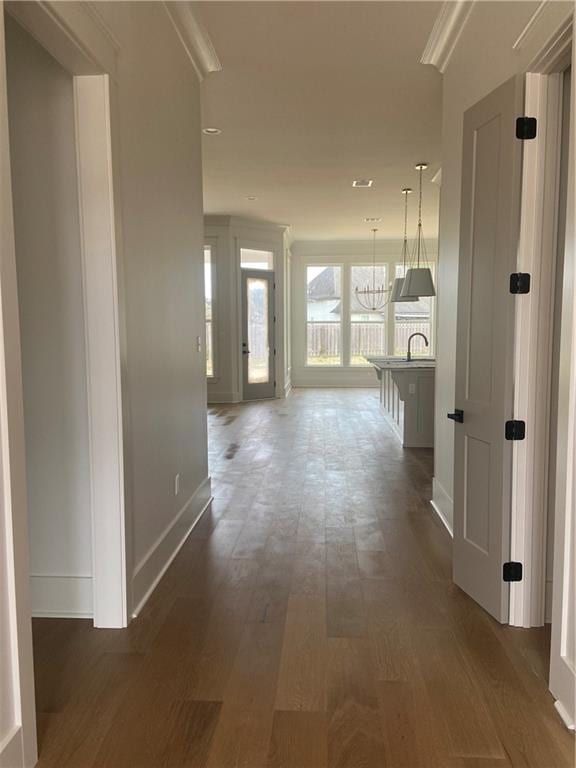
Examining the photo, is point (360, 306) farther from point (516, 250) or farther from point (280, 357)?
point (516, 250)

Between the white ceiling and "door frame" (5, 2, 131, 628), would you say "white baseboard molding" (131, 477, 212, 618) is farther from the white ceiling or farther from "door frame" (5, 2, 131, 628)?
the white ceiling

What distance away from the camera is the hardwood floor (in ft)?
5.89

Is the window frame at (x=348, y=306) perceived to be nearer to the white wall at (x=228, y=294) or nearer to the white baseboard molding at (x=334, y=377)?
the white baseboard molding at (x=334, y=377)

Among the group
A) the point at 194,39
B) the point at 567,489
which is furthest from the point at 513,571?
the point at 194,39

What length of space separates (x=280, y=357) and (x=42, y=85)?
8332mm

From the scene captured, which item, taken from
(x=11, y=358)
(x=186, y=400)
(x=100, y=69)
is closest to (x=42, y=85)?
(x=100, y=69)

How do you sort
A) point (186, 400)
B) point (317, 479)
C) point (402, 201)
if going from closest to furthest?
point (186, 400) → point (317, 479) → point (402, 201)

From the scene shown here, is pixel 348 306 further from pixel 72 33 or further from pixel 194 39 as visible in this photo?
pixel 72 33

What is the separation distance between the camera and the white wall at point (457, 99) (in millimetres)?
2422

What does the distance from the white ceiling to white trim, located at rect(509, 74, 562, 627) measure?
4.82ft

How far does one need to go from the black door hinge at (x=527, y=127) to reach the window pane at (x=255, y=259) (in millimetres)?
7815

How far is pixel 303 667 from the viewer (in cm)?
223

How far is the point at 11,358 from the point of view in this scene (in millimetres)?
1629

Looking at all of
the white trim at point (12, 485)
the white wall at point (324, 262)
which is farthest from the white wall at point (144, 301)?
the white wall at point (324, 262)
